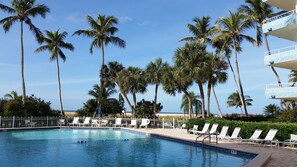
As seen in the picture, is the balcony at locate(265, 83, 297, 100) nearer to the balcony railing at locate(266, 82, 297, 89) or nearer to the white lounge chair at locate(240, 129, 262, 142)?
the balcony railing at locate(266, 82, 297, 89)

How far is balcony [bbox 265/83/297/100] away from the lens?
67.0 feet

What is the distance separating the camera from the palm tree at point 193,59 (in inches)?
1040

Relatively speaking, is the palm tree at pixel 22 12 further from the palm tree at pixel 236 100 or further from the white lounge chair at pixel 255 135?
the palm tree at pixel 236 100

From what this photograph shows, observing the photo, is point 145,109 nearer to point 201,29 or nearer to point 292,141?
point 201,29

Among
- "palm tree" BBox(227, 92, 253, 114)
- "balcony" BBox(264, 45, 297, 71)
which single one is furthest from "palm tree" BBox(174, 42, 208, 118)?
"palm tree" BBox(227, 92, 253, 114)

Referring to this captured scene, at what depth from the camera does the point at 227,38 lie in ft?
106

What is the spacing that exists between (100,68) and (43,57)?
7.15 meters

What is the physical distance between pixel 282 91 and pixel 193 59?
8413mm

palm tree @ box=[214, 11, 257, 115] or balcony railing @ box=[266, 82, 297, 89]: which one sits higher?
palm tree @ box=[214, 11, 257, 115]

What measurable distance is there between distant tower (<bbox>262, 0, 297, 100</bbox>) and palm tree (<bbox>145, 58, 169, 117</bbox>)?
14.7 metres

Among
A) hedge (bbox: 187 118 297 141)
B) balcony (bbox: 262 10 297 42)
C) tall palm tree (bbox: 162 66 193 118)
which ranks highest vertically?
balcony (bbox: 262 10 297 42)

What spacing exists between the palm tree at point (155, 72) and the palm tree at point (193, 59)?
798cm

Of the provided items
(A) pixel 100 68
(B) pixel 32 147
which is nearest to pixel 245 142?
(B) pixel 32 147

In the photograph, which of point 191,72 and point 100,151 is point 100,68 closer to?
point 191,72
